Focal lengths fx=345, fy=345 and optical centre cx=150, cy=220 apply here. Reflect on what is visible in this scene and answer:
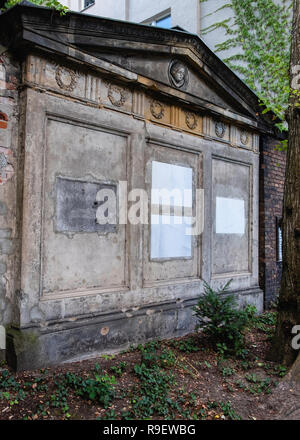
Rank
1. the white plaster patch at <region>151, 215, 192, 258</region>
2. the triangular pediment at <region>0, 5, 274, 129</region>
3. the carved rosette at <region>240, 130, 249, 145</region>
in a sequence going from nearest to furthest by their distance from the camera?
the triangular pediment at <region>0, 5, 274, 129</region>, the white plaster patch at <region>151, 215, 192, 258</region>, the carved rosette at <region>240, 130, 249, 145</region>

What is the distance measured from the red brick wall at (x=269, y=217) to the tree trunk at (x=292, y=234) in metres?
2.87

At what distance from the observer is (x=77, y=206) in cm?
445

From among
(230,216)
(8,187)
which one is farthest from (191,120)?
(8,187)

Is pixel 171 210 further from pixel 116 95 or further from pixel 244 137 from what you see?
pixel 244 137

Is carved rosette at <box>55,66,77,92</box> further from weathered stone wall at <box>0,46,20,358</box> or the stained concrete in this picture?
weathered stone wall at <box>0,46,20,358</box>

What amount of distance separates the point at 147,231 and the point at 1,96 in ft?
8.69

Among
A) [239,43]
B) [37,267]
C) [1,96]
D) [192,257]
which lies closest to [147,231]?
[192,257]

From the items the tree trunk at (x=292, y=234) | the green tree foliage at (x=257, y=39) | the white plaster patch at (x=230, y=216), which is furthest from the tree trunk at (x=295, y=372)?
the green tree foliage at (x=257, y=39)

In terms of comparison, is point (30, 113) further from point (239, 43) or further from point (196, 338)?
point (239, 43)

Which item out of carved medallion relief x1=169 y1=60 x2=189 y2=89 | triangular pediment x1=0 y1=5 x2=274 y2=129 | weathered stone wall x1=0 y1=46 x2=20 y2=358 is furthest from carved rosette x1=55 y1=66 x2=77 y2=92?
carved medallion relief x1=169 y1=60 x2=189 y2=89

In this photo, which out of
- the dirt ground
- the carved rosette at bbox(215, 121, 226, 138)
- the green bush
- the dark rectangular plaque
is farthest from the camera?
the carved rosette at bbox(215, 121, 226, 138)

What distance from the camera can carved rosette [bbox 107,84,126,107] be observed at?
486cm

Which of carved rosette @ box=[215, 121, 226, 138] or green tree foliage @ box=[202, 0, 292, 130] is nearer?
carved rosette @ box=[215, 121, 226, 138]

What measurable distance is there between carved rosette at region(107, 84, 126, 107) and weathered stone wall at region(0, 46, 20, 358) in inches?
49.8
